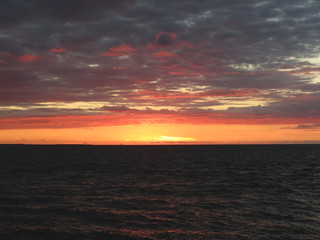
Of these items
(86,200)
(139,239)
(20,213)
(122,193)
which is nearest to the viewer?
(139,239)

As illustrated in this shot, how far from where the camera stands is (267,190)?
133ft

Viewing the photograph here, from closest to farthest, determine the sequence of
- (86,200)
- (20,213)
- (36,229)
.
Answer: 1. (36,229)
2. (20,213)
3. (86,200)

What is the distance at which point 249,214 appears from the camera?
2714 centimetres

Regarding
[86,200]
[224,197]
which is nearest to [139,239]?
[86,200]

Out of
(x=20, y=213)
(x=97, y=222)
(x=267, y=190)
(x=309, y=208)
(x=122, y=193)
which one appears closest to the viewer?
(x=97, y=222)

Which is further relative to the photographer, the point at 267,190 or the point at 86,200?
the point at 267,190

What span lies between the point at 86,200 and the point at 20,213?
7.24 metres

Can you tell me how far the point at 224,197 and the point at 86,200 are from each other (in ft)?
49.7

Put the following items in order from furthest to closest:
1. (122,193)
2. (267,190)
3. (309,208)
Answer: (267,190) → (122,193) → (309,208)

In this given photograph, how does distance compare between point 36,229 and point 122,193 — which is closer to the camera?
point 36,229

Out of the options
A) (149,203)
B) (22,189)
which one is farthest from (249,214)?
(22,189)

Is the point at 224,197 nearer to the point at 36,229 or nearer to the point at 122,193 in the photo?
the point at 122,193

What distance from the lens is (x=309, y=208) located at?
30.1 meters

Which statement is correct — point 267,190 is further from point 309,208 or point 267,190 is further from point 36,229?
point 36,229
